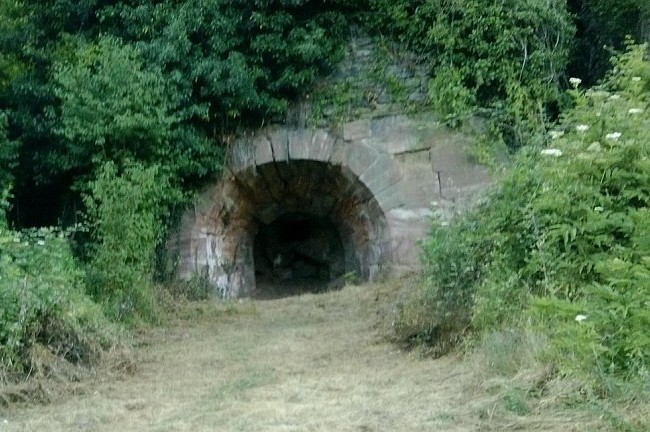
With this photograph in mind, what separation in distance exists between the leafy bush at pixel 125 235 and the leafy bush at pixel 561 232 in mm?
3125

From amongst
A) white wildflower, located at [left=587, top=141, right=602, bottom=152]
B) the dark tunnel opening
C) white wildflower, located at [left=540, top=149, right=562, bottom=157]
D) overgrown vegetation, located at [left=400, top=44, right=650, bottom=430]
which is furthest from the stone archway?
white wildflower, located at [left=587, top=141, right=602, bottom=152]

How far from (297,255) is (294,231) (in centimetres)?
36

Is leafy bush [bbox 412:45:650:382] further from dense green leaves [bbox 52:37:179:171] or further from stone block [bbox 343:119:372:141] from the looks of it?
dense green leaves [bbox 52:37:179:171]

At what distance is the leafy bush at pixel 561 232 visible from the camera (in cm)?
539

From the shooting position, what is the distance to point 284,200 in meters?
12.0

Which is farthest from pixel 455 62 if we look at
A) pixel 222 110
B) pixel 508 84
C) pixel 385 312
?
pixel 385 312

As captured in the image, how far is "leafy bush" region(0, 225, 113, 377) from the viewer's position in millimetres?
6344

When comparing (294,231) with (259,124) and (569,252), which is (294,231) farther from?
(569,252)

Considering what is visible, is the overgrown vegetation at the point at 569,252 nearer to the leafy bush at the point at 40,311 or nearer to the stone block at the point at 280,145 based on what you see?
the leafy bush at the point at 40,311

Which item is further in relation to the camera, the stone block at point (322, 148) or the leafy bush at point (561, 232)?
the stone block at point (322, 148)

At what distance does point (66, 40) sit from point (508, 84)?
5134 millimetres

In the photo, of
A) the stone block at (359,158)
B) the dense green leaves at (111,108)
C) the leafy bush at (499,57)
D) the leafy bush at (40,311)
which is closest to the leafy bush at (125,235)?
the dense green leaves at (111,108)

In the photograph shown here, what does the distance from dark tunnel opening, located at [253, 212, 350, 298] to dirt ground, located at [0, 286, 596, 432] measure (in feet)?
12.7

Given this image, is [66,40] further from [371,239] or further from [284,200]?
[371,239]
